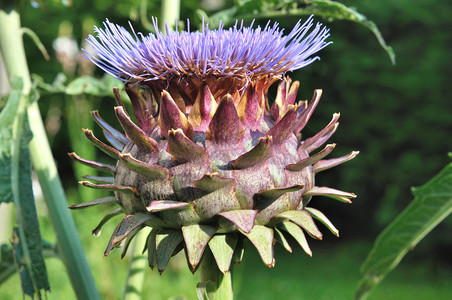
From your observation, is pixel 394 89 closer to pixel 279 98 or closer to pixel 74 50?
pixel 74 50

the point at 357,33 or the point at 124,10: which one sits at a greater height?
the point at 124,10

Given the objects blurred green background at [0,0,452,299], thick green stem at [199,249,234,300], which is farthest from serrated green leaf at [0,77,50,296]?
blurred green background at [0,0,452,299]

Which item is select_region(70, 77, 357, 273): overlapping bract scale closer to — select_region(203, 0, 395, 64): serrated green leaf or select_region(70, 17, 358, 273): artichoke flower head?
select_region(70, 17, 358, 273): artichoke flower head

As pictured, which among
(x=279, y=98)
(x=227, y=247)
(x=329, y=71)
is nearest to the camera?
(x=227, y=247)

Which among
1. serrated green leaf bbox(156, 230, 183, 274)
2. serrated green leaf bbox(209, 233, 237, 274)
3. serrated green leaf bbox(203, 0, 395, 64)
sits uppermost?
serrated green leaf bbox(203, 0, 395, 64)

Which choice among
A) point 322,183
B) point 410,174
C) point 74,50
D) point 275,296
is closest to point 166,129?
point 74,50

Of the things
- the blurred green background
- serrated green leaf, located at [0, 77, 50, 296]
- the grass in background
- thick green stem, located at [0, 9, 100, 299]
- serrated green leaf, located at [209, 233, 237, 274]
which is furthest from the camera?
the blurred green background

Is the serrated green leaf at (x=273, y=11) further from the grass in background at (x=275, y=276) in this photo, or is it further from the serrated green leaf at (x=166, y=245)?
the grass in background at (x=275, y=276)
